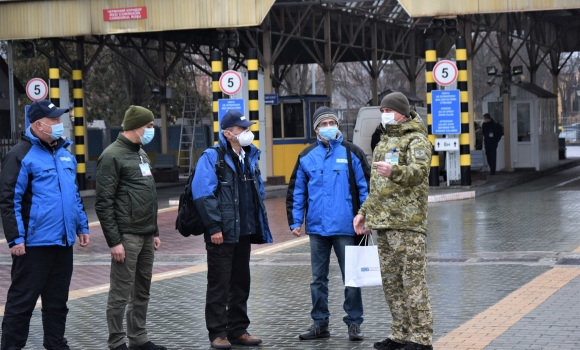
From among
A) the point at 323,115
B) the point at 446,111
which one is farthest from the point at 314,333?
the point at 446,111

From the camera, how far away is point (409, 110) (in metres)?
7.43

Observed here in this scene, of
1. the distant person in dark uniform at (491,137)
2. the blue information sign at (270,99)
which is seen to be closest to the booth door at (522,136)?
the distant person in dark uniform at (491,137)

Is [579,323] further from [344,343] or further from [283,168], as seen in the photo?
[283,168]

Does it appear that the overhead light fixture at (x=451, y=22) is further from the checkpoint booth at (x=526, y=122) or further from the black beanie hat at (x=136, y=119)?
the black beanie hat at (x=136, y=119)

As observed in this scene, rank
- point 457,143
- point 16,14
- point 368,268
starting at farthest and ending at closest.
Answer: point 16,14 < point 457,143 < point 368,268

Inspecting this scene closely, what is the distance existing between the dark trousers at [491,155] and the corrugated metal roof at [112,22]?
32.6 feet

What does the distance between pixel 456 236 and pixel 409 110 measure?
26.8 ft

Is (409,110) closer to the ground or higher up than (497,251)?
higher up

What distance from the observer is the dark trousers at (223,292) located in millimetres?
7973

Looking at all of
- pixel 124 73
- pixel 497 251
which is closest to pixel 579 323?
pixel 497 251

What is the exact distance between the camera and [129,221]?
299 inches

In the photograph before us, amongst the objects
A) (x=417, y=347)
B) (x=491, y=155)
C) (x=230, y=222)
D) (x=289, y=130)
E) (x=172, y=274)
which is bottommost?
(x=172, y=274)

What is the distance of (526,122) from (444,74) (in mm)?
9428

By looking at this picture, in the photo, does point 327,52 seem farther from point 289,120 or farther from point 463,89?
point 463,89
